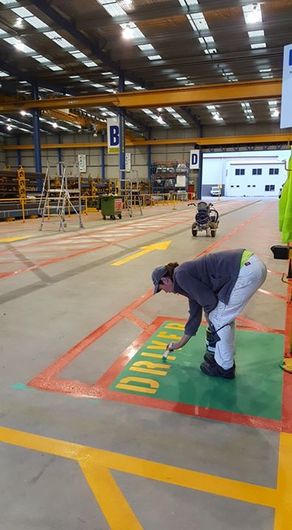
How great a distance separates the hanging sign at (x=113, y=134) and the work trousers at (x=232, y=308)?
1854 cm

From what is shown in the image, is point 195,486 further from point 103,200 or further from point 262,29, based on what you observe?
point 262,29

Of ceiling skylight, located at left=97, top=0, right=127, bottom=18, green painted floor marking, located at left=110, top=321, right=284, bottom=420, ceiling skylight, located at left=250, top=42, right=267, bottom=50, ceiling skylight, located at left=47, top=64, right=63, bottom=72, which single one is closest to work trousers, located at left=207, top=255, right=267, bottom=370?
green painted floor marking, located at left=110, top=321, right=284, bottom=420

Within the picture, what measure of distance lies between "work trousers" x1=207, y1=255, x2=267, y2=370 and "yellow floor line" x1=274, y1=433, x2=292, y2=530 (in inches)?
28.6

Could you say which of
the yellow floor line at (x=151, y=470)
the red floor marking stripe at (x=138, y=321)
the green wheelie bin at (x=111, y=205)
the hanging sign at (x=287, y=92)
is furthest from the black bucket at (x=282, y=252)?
the green wheelie bin at (x=111, y=205)

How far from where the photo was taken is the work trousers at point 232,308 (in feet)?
8.55

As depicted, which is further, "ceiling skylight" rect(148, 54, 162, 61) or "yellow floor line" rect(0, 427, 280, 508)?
"ceiling skylight" rect(148, 54, 162, 61)

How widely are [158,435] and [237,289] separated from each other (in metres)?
1.13

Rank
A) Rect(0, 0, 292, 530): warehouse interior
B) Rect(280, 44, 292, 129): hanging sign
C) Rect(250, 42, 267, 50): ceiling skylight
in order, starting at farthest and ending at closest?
1. Rect(250, 42, 267, 50): ceiling skylight
2. Rect(280, 44, 292, 129): hanging sign
3. Rect(0, 0, 292, 530): warehouse interior

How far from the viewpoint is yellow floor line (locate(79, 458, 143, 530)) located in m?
1.54

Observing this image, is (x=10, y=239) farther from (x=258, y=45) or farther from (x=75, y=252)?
(x=258, y=45)

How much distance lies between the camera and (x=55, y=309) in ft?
14.2

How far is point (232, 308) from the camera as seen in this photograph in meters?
2.64

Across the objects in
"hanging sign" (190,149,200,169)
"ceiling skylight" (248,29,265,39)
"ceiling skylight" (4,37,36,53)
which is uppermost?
"ceiling skylight" (248,29,265,39)

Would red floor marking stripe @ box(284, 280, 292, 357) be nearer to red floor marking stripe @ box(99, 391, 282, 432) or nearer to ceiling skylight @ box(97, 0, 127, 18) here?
red floor marking stripe @ box(99, 391, 282, 432)
